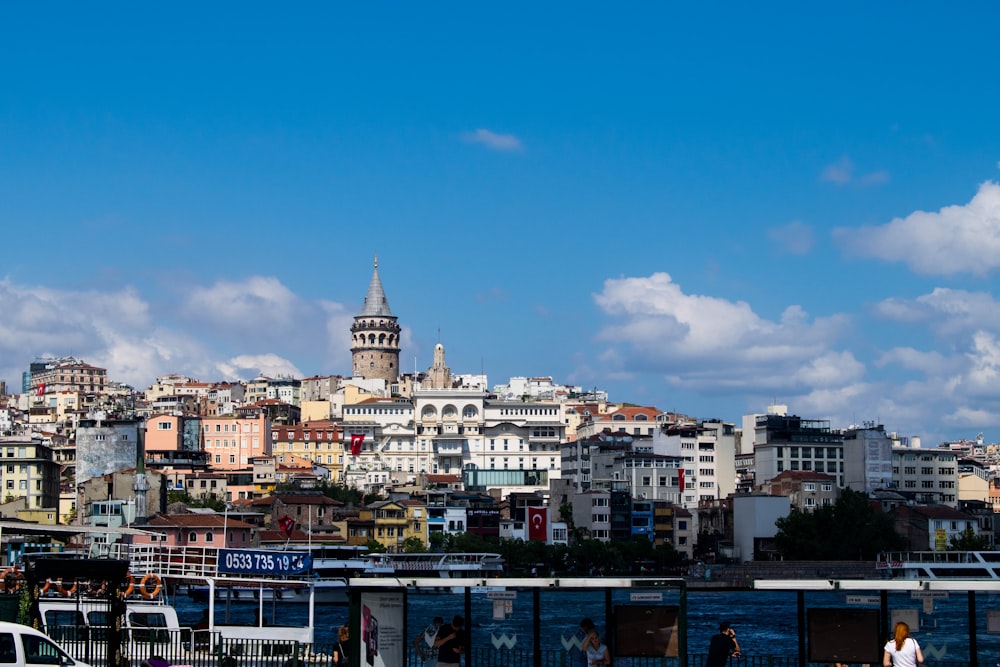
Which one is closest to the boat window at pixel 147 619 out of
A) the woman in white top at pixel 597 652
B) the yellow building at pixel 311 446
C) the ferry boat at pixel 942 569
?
the woman in white top at pixel 597 652

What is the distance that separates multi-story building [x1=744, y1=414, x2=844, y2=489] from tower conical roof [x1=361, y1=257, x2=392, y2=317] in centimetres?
6482

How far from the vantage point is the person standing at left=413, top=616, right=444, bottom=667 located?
18938mm

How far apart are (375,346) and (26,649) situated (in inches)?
6073

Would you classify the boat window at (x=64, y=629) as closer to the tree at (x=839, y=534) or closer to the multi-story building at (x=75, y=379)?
the tree at (x=839, y=534)

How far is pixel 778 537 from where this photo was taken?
3780 inches

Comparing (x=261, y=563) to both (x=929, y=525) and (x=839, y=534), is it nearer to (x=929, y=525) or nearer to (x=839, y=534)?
(x=839, y=534)

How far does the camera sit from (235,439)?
128 meters

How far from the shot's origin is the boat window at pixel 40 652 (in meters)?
17.8

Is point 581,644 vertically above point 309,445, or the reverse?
point 309,445

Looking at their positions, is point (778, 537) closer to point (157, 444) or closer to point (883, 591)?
point (157, 444)

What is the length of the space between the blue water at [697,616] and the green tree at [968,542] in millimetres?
16168

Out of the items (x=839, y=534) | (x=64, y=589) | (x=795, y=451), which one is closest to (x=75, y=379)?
(x=795, y=451)

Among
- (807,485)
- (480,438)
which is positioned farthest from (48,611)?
(480,438)

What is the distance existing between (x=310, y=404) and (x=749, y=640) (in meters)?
107
